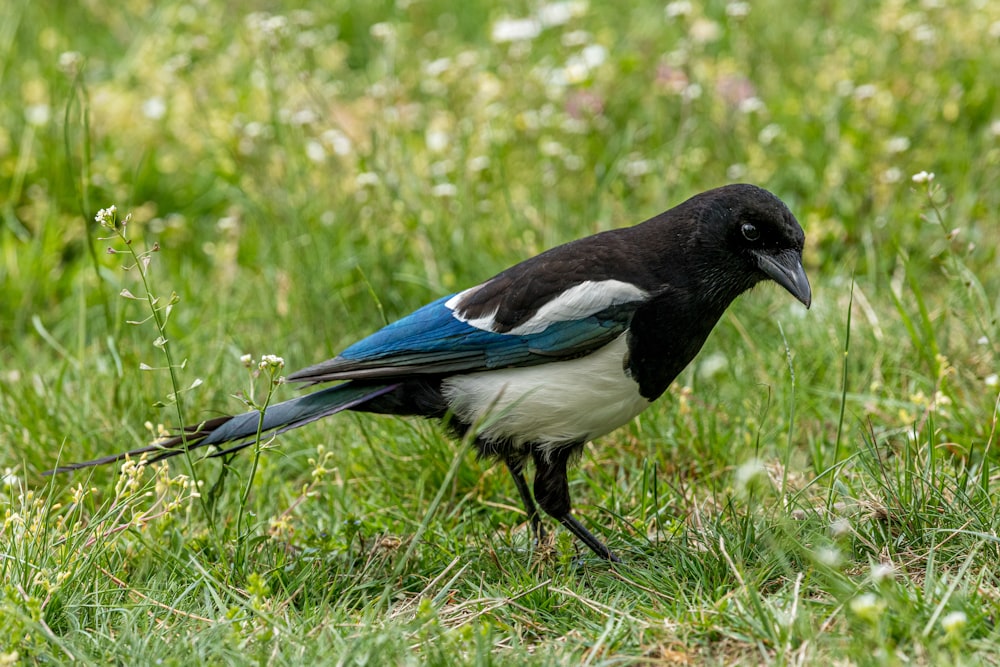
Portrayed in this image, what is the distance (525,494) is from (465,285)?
1.24m

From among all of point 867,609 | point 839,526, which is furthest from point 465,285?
point 867,609

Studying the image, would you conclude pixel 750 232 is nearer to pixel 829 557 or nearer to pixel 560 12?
pixel 829 557

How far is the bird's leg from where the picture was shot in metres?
3.28

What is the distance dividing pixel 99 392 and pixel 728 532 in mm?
1986

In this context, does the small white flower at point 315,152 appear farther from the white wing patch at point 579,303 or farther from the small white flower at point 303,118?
the white wing patch at point 579,303

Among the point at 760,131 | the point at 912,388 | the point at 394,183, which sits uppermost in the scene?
the point at 394,183

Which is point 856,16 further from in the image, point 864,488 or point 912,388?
point 864,488

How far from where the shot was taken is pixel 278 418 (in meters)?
3.22

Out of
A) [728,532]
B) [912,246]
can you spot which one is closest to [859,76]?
[912,246]

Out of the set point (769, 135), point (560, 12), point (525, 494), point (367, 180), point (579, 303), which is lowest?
point (525, 494)

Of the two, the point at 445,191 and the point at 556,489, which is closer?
the point at 556,489

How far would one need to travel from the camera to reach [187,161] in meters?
5.73

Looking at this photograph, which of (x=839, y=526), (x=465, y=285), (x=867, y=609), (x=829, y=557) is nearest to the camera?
(x=867, y=609)

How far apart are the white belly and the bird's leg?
4.2 inches
